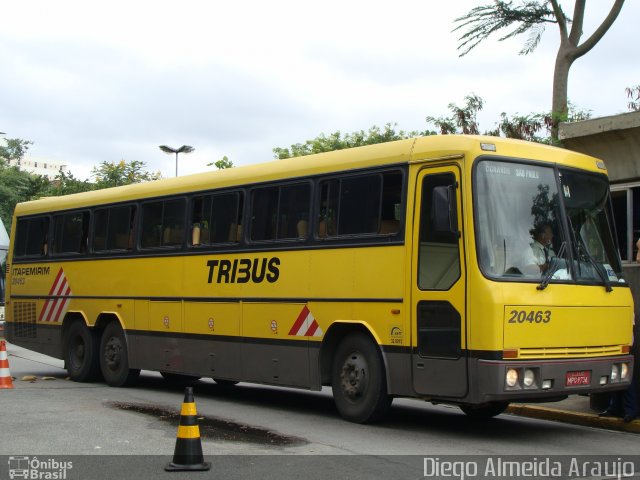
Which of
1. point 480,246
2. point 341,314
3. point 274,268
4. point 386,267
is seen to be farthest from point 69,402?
point 480,246

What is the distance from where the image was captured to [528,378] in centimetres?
950

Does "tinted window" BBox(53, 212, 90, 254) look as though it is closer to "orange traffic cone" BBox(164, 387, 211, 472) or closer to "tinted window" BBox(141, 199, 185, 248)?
"tinted window" BBox(141, 199, 185, 248)

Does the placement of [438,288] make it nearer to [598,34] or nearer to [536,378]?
[536,378]

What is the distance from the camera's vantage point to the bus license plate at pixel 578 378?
9750mm

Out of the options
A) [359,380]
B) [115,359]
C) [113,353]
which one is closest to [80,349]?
[113,353]

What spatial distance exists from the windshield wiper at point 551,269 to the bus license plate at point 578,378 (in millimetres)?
978

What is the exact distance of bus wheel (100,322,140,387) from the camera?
50.3ft

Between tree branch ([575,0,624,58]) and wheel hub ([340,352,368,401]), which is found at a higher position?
tree branch ([575,0,624,58])

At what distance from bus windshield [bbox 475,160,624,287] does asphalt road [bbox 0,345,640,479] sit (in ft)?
6.11

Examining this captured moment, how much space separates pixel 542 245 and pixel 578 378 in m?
1.47

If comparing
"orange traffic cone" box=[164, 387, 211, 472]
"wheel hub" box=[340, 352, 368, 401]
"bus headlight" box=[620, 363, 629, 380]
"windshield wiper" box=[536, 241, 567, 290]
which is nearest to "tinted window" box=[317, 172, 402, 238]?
"wheel hub" box=[340, 352, 368, 401]

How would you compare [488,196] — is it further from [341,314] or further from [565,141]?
[565,141]

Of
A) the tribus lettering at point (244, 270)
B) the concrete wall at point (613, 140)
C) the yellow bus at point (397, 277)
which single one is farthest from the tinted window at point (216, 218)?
the concrete wall at point (613, 140)

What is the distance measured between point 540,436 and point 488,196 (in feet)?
9.34
